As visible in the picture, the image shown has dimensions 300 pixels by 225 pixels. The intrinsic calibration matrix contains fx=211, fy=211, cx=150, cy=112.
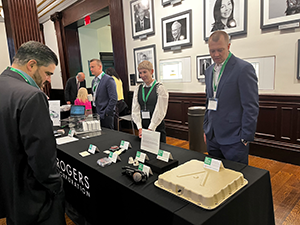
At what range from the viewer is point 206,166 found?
48.4 inches

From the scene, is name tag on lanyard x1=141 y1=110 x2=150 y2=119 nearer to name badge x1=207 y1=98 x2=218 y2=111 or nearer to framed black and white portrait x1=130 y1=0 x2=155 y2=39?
name badge x1=207 y1=98 x2=218 y2=111

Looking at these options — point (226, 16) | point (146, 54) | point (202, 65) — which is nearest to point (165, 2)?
point (146, 54)

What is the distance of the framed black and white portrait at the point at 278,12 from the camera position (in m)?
2.68

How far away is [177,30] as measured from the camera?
13.2 ft

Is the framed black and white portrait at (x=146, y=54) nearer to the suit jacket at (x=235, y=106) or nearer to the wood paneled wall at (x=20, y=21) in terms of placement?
the wood paneled wall at (x=20, y=21)

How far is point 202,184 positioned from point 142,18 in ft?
14.1

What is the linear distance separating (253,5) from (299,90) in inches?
53.9

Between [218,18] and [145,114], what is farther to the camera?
[218,18]

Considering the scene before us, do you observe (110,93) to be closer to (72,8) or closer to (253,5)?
(253,5)

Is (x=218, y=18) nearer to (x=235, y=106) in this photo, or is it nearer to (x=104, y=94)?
(x=104, y=94)

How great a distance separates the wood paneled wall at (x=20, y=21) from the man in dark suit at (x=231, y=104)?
324cm

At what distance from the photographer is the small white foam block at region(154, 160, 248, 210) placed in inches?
38.0

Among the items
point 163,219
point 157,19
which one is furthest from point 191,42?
point 163,219

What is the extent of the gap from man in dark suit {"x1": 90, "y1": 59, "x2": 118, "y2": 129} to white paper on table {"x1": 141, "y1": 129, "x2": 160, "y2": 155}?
59.7 inches
